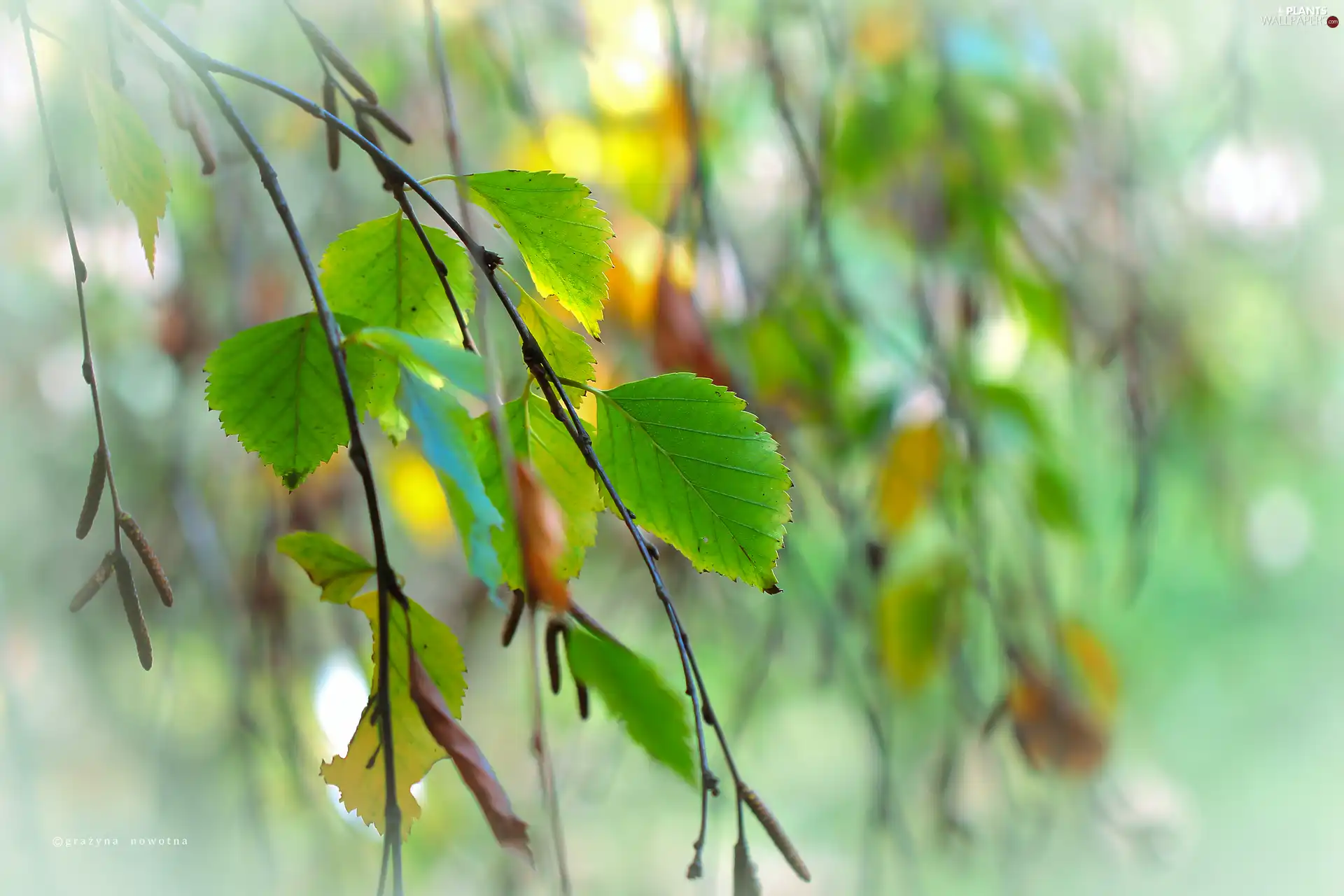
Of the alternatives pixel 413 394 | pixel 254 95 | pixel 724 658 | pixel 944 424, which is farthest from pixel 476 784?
pixel 724 658

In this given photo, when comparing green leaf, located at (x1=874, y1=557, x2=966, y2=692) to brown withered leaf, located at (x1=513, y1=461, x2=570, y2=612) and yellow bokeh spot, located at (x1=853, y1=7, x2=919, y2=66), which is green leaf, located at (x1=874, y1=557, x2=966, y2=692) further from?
brown withered leaf, located at (x1=513, y1=461, x2=570, y2=612)

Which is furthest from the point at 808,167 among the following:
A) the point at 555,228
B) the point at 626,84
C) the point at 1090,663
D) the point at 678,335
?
the point at 1090,663

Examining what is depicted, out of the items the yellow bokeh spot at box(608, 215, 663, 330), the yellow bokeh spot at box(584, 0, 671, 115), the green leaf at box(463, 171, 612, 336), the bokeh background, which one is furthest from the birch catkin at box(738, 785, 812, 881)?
the yellow bokeh spot at box(584, 0, 671, 115)

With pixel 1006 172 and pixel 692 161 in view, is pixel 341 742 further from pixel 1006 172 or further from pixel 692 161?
pixel 1006 172

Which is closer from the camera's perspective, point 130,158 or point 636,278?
point 130,158

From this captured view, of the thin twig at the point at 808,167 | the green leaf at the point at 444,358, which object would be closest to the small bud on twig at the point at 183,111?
the green leaf at the point at 444,358

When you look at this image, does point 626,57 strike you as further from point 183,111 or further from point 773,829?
point 773,829

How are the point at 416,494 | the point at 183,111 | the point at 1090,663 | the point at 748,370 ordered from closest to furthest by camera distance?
the point at 183,111
the point at 748,370
the point at 1090,663
the point at 416,494

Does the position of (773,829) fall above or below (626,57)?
below

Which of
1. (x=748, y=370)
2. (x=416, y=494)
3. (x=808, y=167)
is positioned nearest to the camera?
(x=808, y=167)
